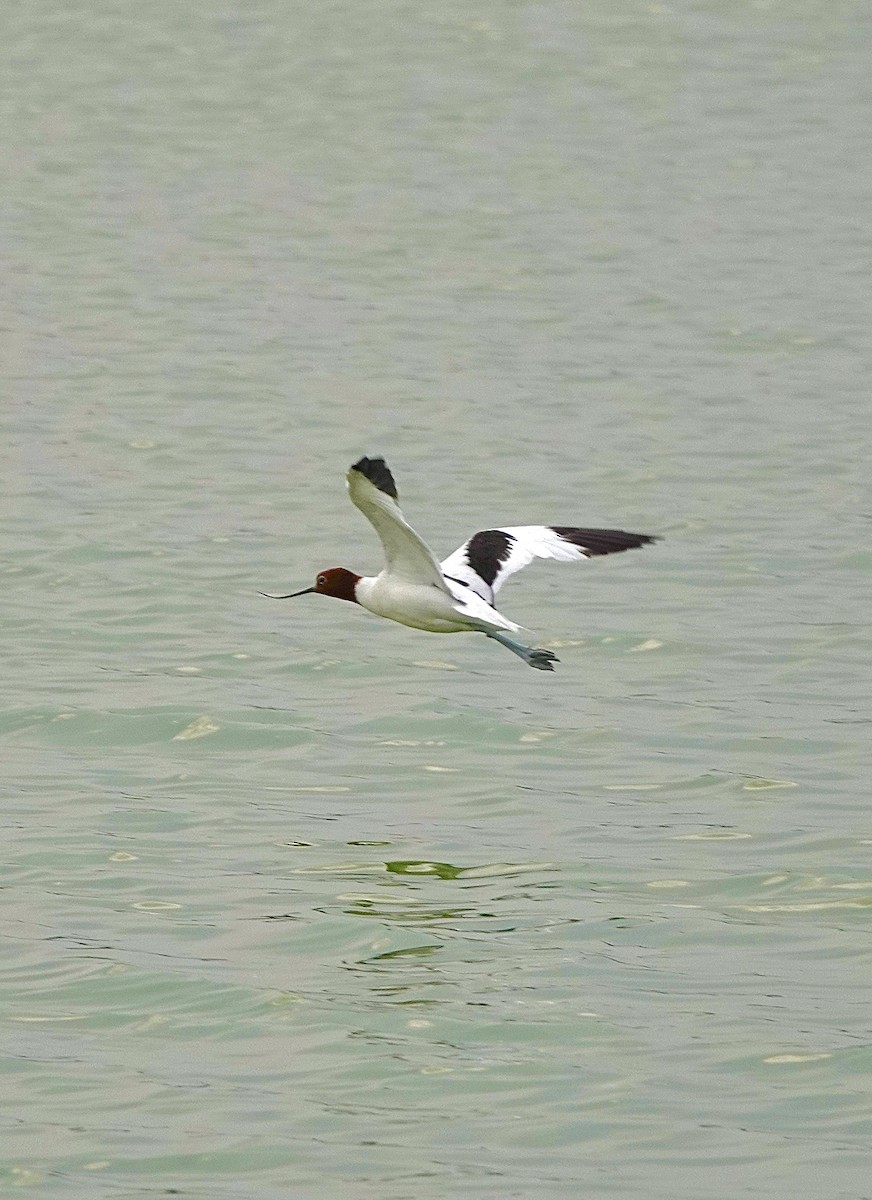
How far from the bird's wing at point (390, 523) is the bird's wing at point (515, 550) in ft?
2.35

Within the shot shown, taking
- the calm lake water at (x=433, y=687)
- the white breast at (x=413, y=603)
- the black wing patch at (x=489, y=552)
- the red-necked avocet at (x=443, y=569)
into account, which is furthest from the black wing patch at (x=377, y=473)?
the black wing patch at (x=489, y=552)

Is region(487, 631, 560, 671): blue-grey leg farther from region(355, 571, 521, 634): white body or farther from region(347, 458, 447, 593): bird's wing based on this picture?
region(347, 458, 447, 593): bird's wing

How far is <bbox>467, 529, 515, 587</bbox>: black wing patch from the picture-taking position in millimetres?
12258

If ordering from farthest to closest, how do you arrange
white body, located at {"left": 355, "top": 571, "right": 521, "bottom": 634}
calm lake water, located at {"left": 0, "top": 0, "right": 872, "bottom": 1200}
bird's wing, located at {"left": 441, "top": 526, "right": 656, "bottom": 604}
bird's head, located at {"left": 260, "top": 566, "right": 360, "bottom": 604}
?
bird's wing, located at {"left": 441, "top": 526, "right": 656, "bottom": 604} < bird's head, located at {"left": 260, "top": 566, "right": 360, "bottom": 604} < white body, located at {"left": 355, "top": 571, "right": 521, "bottom": 634} < calm lake water, located at {"left": 0, "top": 0, "right": 872, "bottom": 1200}

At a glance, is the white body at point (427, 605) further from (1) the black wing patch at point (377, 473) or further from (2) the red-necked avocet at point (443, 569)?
(1) the black wing patch at point (377, 473)

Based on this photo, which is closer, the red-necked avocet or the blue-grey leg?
the red-necked avocet

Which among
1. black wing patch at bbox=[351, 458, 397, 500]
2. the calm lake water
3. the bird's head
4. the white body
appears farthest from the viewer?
the bird's head

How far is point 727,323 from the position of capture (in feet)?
73.9

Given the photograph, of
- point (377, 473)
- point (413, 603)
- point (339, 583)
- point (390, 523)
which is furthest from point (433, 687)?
point (377, 473)

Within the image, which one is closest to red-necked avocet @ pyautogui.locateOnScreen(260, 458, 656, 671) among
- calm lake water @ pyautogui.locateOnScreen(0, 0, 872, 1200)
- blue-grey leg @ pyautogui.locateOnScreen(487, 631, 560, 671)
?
blue-grey leg @ pyautogui.locateOnScreen(487, 631, 560, 671)

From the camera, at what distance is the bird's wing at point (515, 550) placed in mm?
12164

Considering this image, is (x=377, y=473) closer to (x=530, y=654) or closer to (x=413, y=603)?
(x=413, y=603)

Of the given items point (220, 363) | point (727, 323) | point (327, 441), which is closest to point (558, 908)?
point (327, 441)

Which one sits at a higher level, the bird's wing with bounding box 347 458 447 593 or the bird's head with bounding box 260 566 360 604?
the bird's wing with bounding box 347 458 447 593
